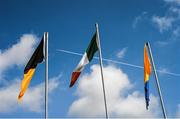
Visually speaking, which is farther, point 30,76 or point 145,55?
point 145,55

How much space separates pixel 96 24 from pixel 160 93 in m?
7.61

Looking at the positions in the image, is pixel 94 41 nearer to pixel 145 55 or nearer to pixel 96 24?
pixel 96 24

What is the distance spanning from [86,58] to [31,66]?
4.19 meters

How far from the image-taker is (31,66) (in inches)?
987

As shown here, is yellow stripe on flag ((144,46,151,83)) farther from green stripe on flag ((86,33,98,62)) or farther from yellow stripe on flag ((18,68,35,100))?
yellow stripe on flag ((18,68,35,100))

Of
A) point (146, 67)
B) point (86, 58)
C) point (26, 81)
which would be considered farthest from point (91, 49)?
point (26, 81)

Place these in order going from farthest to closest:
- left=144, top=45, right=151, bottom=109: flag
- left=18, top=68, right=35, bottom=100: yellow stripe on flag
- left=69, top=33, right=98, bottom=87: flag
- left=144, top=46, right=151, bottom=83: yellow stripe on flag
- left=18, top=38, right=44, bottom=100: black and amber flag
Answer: left=144, top=46, right=151, bottom=83: yellow stripe on flag → left=144, top=45, right=151, bottom=109: flag → left=69, top=33, right=98, bottom=87: flag → left=18, top=38, right=44, bottom=100: black and amber flag → left=18, top=68, right=35, bottom=100: yellow stripe on flag

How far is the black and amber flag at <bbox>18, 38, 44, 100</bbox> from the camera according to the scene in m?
23.9

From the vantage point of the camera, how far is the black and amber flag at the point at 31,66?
78.3 feet

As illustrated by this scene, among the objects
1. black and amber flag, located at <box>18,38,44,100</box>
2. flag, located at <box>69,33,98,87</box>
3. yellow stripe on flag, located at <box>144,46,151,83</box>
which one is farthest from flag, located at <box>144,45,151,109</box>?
black and amber flag, located at <box>18,38,44,100</box>

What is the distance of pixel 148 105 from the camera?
2514 cm

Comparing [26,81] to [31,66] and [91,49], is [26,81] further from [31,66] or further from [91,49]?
[91,49]

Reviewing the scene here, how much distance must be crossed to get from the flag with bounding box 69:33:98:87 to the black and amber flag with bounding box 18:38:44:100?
2824 millimetres

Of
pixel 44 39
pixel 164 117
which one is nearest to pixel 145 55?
pixel 164 117
